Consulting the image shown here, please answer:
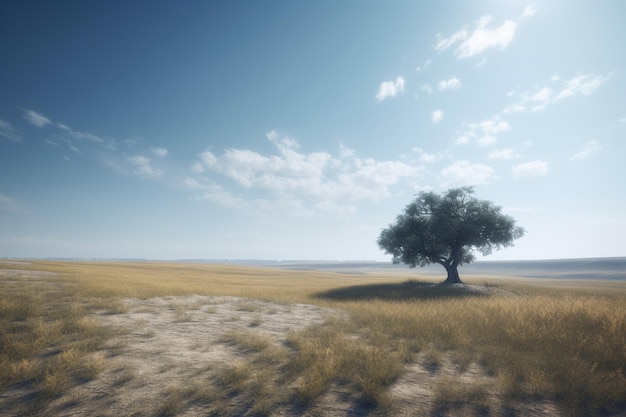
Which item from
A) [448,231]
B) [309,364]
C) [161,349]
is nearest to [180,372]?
[161,349]

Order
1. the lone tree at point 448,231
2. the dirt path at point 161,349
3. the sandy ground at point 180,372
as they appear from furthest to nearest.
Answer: the lone tree at point 448,231 < the dirt path at point 161,349 < the sandy ground at point 180,372

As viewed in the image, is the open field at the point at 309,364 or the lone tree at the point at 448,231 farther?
the lone tree at the point at 448,231

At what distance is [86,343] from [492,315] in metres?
14.6

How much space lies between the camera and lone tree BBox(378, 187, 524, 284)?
30.2m

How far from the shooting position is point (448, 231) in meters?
30.3

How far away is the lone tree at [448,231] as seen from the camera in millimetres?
30234

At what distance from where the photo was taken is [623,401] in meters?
5.12

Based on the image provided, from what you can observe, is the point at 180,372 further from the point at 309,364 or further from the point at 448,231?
the point at 448,231

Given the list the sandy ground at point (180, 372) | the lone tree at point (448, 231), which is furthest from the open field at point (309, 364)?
the lone tree at point (448, 231)

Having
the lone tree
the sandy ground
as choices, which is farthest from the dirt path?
the lone tree

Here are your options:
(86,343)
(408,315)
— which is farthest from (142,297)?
(408,315)

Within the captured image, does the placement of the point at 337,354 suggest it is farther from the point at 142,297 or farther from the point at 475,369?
the point at 142,297

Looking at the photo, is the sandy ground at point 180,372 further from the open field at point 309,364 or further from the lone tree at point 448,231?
the lone tree at point 448,231

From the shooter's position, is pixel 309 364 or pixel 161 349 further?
pixel 161 349
